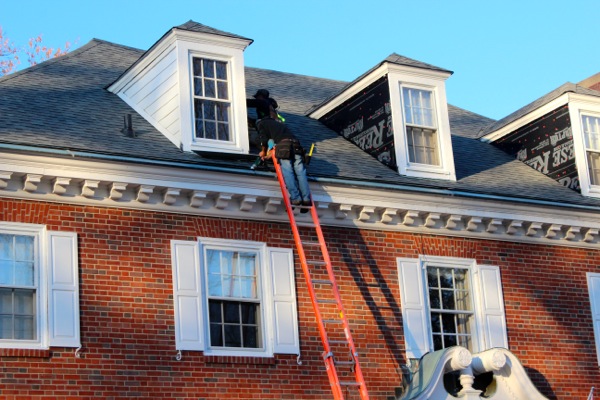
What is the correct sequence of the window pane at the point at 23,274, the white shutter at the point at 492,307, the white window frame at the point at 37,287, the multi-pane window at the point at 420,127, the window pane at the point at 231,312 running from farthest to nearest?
the multi-pane window at the point at 420,127 → the white shutter at the point at 492,307 → the window pane at the point at 231,312 → the window pane at the point at 23,274 → the white window frame at the point at 37,287

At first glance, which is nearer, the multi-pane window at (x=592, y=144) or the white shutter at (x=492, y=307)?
the white shutter at (x=492, y=307)

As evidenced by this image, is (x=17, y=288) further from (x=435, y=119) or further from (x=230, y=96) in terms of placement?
(x=435, y=119)

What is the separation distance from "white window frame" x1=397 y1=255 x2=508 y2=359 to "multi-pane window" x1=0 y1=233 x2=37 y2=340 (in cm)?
565

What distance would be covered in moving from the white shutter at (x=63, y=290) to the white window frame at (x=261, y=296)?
1414mm

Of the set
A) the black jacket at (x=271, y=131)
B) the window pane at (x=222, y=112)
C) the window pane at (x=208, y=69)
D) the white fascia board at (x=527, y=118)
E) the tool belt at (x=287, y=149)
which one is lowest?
the tool belt at (x=287, y=149)

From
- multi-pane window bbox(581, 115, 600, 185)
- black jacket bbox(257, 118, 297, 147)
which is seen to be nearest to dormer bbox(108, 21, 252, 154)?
black jacket bbox(257, 118, 297, 147)

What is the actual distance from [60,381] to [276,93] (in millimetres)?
8778

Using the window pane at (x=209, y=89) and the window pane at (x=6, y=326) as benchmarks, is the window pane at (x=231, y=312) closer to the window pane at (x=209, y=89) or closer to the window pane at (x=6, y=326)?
the window pane at (x=6, y=326)

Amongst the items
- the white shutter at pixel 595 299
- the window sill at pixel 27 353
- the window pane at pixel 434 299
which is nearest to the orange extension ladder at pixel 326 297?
the window pane at pixel 434 299

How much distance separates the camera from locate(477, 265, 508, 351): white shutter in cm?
1819

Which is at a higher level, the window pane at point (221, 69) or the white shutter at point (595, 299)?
the window pane at point (221, 69)

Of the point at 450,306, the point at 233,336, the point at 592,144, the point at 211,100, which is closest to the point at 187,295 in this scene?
the point at 233,336

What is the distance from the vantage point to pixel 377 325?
17344mm

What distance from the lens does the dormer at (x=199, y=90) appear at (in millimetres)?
17328
